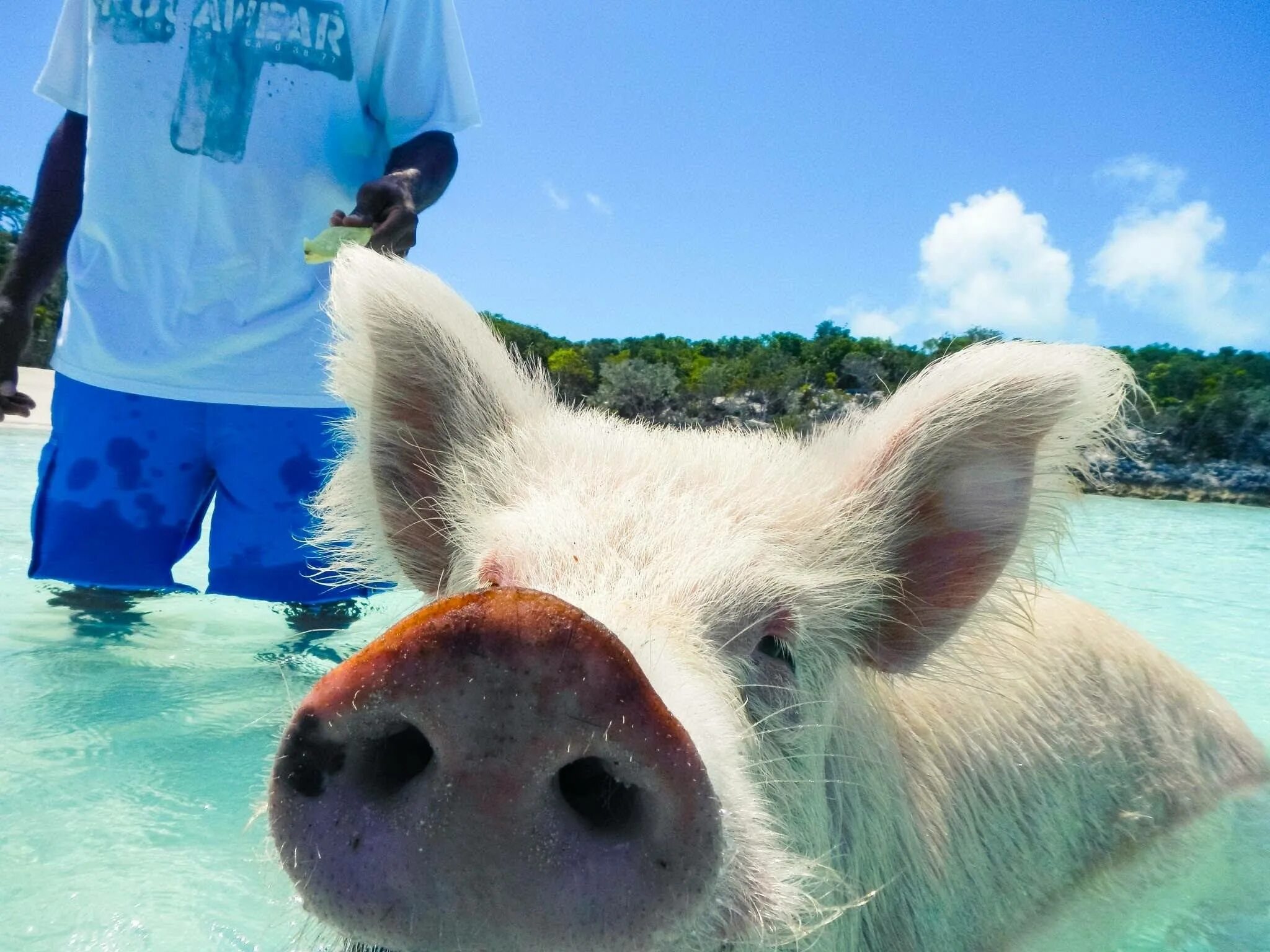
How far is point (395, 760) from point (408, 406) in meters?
1.52

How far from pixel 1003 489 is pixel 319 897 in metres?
1.80

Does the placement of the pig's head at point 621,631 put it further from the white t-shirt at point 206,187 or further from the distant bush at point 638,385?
the distant bush at point 638,385

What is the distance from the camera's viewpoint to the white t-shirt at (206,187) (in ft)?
12.1

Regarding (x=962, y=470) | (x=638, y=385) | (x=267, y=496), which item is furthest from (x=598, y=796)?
(x=638, y=385)

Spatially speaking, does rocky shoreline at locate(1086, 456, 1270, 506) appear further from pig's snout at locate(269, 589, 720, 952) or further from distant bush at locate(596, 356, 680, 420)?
Result: pig's snout at locate(269, 589, 720, 952)

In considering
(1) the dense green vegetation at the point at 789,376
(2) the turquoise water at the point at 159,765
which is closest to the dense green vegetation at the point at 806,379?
(1) the dense green vegetation at the point at 789,376

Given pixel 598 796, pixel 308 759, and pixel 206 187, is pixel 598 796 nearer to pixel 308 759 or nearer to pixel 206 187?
pixel 308 759

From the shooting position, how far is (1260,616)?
830 cm

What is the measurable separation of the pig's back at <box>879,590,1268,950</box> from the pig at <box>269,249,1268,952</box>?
0.05 ft

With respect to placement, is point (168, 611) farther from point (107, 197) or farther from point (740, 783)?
point (740, 783)

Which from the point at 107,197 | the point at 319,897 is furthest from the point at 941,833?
the point at 107,197

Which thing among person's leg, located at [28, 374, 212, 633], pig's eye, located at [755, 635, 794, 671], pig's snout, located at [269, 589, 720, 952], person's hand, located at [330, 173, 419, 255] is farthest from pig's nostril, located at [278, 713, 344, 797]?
person's leg, located at [28, 374, 212, 633]

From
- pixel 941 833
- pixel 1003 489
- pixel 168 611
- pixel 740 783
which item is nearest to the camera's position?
pixel 740 783

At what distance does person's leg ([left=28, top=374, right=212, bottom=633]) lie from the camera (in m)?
3.80
